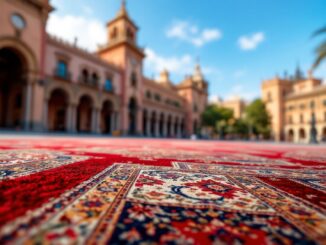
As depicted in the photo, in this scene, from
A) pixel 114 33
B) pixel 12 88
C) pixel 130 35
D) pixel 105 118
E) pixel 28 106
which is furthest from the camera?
pixel 130 35

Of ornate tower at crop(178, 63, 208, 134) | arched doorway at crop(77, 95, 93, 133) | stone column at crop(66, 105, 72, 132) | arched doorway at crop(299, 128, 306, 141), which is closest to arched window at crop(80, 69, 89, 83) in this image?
arched doorway at crop(77, 95, 93, 133)

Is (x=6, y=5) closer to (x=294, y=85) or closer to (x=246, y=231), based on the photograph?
(x=246, y=231)

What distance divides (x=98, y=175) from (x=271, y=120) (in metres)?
42.9

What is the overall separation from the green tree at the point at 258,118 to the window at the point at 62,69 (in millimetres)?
32950

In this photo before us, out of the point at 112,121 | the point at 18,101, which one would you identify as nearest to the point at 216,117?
the point at 112,121

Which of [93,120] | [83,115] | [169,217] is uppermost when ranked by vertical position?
[83,115]

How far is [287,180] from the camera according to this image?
5.57ft

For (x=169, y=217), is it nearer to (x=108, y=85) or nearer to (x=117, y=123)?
(x=117, y=123)

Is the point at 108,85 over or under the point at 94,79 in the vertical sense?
under

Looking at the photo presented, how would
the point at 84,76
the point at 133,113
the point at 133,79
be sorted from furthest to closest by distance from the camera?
1. the point at 133,113
2. the point at 133,79
3. the point at 84,76

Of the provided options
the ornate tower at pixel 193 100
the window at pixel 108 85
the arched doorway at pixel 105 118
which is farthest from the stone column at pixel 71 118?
the ornate tower at pixel 193 100

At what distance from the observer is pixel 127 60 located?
848 inches

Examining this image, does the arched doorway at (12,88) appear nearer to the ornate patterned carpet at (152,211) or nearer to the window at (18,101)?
the window at (18,101)

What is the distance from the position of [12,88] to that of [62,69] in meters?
4.56
